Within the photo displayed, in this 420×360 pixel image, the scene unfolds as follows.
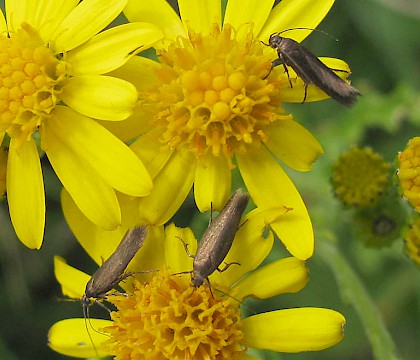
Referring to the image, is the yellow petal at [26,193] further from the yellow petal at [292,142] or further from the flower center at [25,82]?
the yellow petal at [292,142]

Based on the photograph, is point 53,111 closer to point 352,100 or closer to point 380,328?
point 352,100

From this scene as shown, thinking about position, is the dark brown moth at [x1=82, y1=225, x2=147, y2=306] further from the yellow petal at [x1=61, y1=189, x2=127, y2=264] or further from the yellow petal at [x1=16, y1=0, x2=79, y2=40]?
the yellow petal at [x1=16, y1=0, x2=79, y2=40]

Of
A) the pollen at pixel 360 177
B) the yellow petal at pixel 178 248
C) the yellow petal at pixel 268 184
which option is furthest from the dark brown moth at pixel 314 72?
the yellow petal at pixel 178 248

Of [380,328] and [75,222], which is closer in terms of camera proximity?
[75,222]

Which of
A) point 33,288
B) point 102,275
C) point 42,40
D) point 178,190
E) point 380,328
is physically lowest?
point 33,288

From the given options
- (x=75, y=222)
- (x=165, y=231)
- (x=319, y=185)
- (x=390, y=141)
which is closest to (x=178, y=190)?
(x=165, y=231)

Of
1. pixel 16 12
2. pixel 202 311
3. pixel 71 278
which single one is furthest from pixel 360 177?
pixel 16 12

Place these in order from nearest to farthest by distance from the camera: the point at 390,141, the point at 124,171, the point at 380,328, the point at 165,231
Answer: the point at 124,171, the point at 165,231, the point at 380,328, the point at 390,141

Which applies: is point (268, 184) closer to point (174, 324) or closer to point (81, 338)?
point (174, 324)
